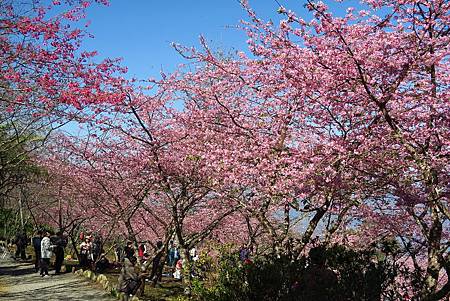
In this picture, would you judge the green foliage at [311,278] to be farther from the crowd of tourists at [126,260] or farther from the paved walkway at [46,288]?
the paved walkway at [46,288]

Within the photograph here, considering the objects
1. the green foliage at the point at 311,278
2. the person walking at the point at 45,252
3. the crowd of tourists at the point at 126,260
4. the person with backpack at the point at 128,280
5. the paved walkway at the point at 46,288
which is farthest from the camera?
the person walking at the point at 45,252

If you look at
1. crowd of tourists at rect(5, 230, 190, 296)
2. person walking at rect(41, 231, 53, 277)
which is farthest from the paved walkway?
crowd of tourists at rect(5, 230, 190, 296)

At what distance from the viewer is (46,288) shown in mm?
14188

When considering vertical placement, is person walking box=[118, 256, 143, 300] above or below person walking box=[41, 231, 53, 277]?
below

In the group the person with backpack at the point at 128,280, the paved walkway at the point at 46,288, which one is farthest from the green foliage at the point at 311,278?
the paved walkway at the point at 46,288

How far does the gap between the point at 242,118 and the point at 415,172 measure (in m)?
3.25

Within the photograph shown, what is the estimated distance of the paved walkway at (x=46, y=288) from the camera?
12.5 m

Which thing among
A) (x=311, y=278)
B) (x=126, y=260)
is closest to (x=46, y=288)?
(x=126, y=260)

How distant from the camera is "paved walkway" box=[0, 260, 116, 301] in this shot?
1249cm

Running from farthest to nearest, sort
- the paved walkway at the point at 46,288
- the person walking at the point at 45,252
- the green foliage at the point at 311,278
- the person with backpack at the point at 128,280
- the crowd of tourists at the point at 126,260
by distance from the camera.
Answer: the person walking at the point at 45,252 < the paved walkway at the point at 46,288 < the crowd of tourists at the point at 126,260 < the person with backpack at the point at 128,280 < the green foliage at the point at 311,278

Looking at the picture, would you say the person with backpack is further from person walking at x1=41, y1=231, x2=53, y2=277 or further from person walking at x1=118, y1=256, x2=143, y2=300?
person walking at x1=41, y1=231, x2=53, y2=277

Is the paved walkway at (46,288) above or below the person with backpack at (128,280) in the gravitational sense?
below

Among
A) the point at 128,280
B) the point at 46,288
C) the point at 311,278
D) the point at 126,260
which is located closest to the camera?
the point at 311,278

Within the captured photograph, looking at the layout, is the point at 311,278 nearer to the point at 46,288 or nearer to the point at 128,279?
the point at 128,279
